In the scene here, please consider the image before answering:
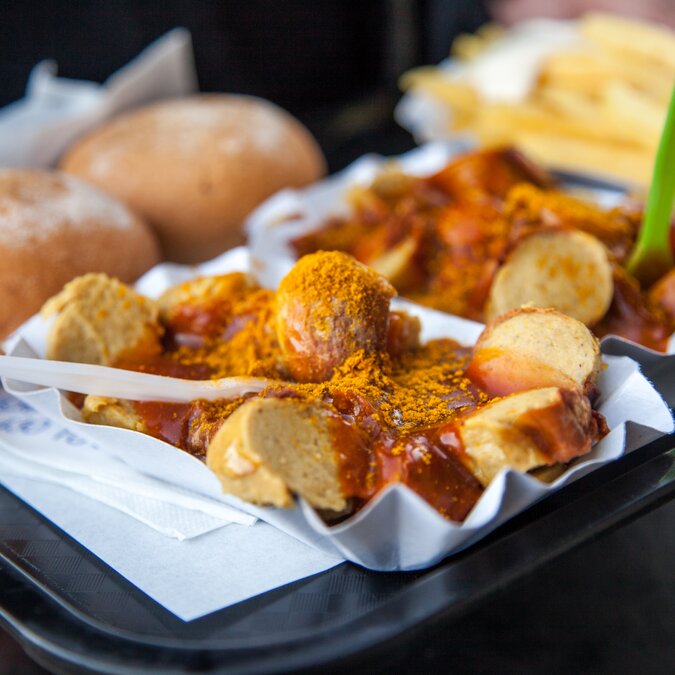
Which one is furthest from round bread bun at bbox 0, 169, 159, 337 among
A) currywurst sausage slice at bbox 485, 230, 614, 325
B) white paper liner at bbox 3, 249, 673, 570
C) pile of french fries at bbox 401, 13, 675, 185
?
pile of french fries at bbox 401, 13, 675, 185

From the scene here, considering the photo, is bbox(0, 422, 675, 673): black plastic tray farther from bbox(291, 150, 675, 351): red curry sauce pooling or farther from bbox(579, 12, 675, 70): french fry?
bbox(579, 12, 675, 70): french fry

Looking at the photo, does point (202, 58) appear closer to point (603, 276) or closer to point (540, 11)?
point (540, 11)

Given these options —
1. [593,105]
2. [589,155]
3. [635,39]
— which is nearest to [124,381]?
[589,155]

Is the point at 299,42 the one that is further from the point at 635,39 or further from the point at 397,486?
the point at 397,486

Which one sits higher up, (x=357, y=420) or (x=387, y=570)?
(x=357, y=420)

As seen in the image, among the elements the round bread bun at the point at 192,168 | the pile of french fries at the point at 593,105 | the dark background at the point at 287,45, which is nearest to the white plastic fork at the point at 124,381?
the round bread bun at the point at 192,168

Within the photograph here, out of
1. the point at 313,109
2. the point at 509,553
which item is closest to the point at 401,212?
the point at 509,553
